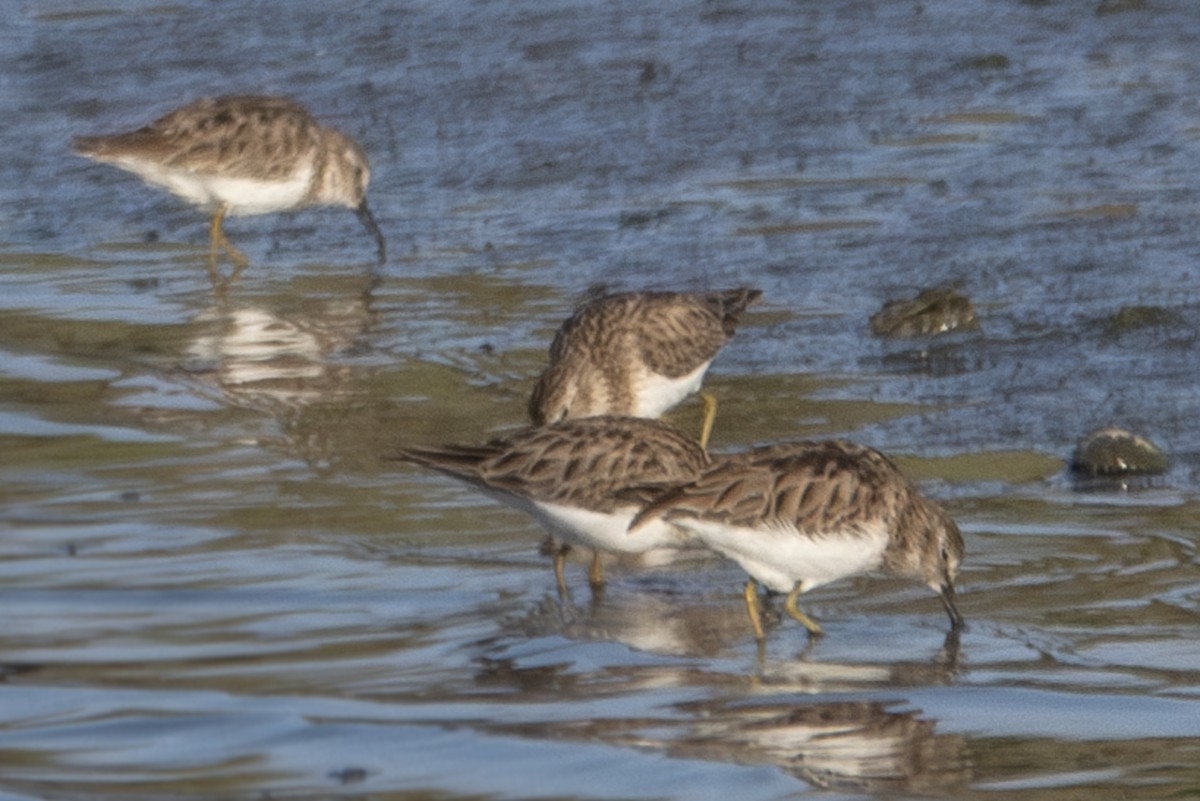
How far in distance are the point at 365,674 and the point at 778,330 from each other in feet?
16.4

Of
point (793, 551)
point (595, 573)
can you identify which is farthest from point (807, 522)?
point (595, 573)

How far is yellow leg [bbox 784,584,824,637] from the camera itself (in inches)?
293

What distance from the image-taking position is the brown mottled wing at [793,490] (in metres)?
7.34

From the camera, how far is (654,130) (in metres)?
15.4

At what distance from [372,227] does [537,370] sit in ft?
8.47

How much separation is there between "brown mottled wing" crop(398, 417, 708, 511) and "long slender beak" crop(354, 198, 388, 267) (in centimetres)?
484

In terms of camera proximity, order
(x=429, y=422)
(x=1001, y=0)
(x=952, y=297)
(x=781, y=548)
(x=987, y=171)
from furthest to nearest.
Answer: (x=1001, y=0) < (x=987, y=171) < (x=952, y=297) < (x=429, y=422) < (x=781, y=548)

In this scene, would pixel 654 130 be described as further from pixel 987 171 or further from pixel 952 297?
pixel 952 297

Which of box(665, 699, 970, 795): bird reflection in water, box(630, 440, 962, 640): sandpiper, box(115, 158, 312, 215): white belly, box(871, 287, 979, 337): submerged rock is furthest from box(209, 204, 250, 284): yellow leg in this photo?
box(665, 699, 970, 795): bird reflection in water

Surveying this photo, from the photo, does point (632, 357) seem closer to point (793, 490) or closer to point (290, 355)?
point (290, 355)


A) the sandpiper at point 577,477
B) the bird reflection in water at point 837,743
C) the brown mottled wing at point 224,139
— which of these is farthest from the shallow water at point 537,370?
the brown mottled wing at point 224,139

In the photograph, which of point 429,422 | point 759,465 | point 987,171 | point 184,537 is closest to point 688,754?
point 759,465

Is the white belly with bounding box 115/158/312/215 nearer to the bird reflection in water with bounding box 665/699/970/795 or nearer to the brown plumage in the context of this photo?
the brown plumage

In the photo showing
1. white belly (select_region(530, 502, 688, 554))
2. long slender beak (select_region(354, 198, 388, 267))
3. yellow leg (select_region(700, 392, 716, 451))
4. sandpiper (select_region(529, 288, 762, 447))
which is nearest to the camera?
white belly (select_region(530, 502, 688, 554))
